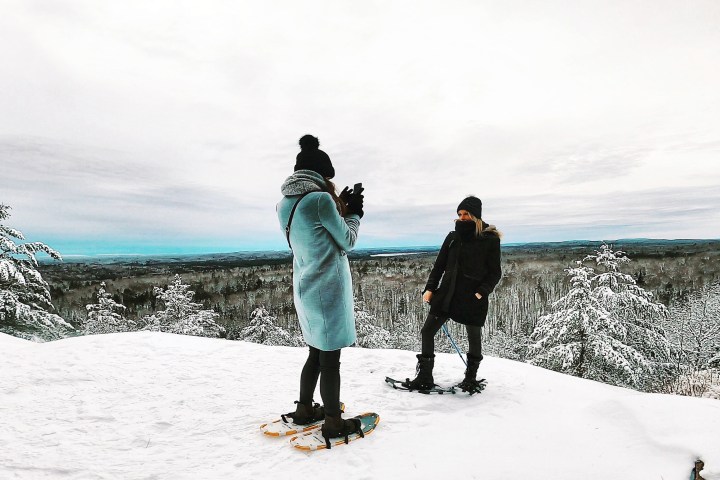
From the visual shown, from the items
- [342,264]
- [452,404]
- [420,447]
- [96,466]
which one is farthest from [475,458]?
[96,466]

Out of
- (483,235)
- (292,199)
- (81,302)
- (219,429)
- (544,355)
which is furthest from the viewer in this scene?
(81,302)

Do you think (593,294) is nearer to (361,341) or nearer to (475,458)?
(361,341)

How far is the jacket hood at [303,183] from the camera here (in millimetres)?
2779

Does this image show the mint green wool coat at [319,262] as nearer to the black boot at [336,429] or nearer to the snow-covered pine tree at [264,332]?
the black boot at [336,429]

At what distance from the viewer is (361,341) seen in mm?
20688

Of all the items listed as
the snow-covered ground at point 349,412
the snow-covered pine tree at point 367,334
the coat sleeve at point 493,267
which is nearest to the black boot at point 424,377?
the snow-covered ground at point 349,412

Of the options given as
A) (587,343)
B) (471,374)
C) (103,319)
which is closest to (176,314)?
(103,319)

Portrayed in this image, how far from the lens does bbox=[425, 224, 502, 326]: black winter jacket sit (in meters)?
3.92

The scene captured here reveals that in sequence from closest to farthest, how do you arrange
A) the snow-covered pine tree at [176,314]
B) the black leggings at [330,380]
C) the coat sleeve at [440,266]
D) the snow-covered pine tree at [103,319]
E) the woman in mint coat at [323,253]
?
the woman in mint coat at [323,253] < the black leggings at [330,380] < the coat sleeve at [440,266] < the snow-covered pine tree at [176,314] < the snow-covered pine tree at [103,319]

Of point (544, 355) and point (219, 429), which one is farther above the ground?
point (219, 429)

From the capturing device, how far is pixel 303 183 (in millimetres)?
2785

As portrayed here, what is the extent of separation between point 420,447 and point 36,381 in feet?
14.1

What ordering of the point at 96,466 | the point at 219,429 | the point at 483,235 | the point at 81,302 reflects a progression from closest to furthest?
the point at 96,466, the point at 219,429, the point at 483,235, the point at 81,302

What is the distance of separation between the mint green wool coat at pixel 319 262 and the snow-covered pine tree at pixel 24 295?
14.2 metres
